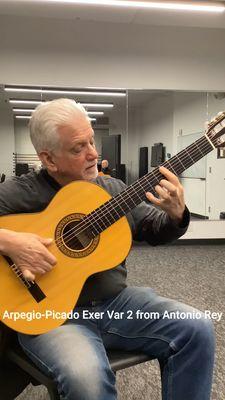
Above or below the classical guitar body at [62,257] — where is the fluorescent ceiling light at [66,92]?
above

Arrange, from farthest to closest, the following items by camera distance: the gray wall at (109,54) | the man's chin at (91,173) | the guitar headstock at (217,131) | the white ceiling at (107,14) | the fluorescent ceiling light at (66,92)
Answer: the fluorescent ceiling light at (66,92) → the gray wall at (109,54) → the white ceiling at (107,14) → the man's chin at (91,173) → the guitar headstock at (217,131)

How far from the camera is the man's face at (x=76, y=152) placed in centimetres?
118

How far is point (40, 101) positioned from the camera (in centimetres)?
411

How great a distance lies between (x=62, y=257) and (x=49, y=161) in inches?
14.2

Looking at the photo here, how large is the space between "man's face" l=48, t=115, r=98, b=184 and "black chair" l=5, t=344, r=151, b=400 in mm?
593

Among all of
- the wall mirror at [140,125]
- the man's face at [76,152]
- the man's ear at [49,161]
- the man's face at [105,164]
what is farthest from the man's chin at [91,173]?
the wall mirror at [140,125]

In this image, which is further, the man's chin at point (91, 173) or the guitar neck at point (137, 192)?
the man's chin at point (91, 173)

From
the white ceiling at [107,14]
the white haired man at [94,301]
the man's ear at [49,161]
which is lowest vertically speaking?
the white haired man at [94,301]

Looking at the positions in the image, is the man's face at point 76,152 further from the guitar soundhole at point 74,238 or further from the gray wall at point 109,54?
the gray wall at point 109,54

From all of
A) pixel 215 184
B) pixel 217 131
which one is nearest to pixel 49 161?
pixel 217 131

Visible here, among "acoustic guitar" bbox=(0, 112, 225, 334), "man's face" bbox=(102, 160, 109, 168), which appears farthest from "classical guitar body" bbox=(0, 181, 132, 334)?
"man's face" bbox=(102, 160, 109, 168)

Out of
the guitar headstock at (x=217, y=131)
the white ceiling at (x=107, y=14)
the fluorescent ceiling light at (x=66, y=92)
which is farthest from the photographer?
the fluorescent ceiling light at (x=66, y=92)

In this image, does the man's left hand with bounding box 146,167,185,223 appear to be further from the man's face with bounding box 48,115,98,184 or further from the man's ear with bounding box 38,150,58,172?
the man's ear with bounding box 38,150,58,172

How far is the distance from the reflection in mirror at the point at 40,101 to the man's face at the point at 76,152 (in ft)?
9.50
